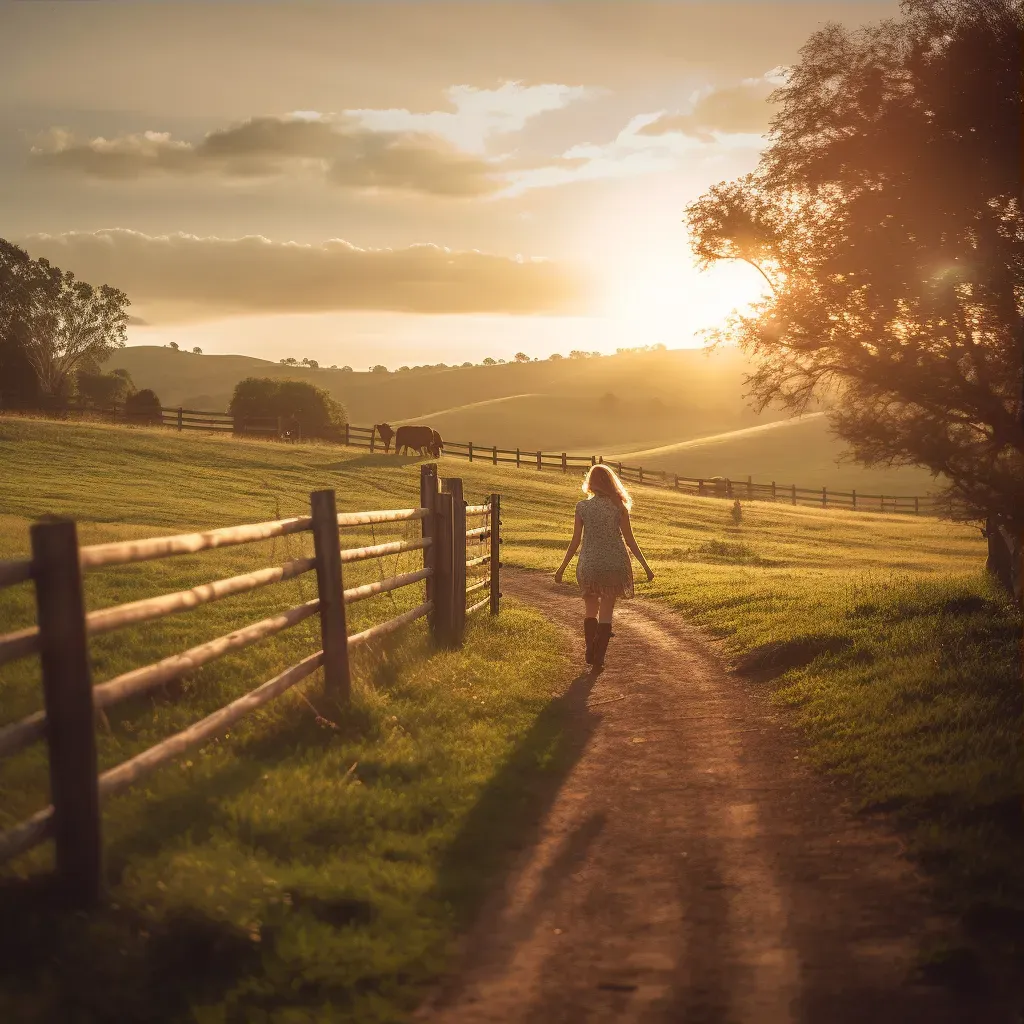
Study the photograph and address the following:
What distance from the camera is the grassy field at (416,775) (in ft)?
13.3

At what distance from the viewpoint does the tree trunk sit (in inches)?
515

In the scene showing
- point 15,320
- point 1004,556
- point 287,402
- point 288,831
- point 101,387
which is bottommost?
point 288,831

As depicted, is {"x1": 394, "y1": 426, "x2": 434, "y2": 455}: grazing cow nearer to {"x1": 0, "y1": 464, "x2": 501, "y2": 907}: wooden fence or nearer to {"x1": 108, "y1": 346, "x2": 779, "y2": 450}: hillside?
→ {"x1": 0, "y1": 464, "x2": 501, "y2": 907}: wooden fence

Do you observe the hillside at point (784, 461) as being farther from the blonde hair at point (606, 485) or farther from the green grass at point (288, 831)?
the green grass at point (288, 831)

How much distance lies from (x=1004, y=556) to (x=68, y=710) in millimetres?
13246

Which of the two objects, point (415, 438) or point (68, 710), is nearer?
point (68, 710)

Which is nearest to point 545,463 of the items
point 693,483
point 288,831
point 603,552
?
point 693,483

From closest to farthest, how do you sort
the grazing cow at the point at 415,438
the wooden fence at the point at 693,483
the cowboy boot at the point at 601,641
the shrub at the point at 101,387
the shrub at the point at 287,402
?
the cowboy boot at the point at 601,641 < the grazing cow at the point at 415,438 < the wooden fence at the point at 693,483 < the shrub at the point at 287,402 < the shrub at the point at 101,387

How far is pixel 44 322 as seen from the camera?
65438mm

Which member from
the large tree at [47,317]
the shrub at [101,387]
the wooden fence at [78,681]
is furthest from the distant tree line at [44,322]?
the wooden fence at [78,681]

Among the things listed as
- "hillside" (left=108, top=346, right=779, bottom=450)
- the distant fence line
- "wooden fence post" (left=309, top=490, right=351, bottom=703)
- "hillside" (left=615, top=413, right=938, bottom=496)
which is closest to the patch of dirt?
"wooden fence post" (left=309, top=490, right=351, bottom=703)

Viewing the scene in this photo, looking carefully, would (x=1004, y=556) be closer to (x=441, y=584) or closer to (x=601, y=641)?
(x=601, y=641)

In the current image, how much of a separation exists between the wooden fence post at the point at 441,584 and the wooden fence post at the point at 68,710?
6172 millimetres

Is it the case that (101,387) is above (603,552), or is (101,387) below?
above
